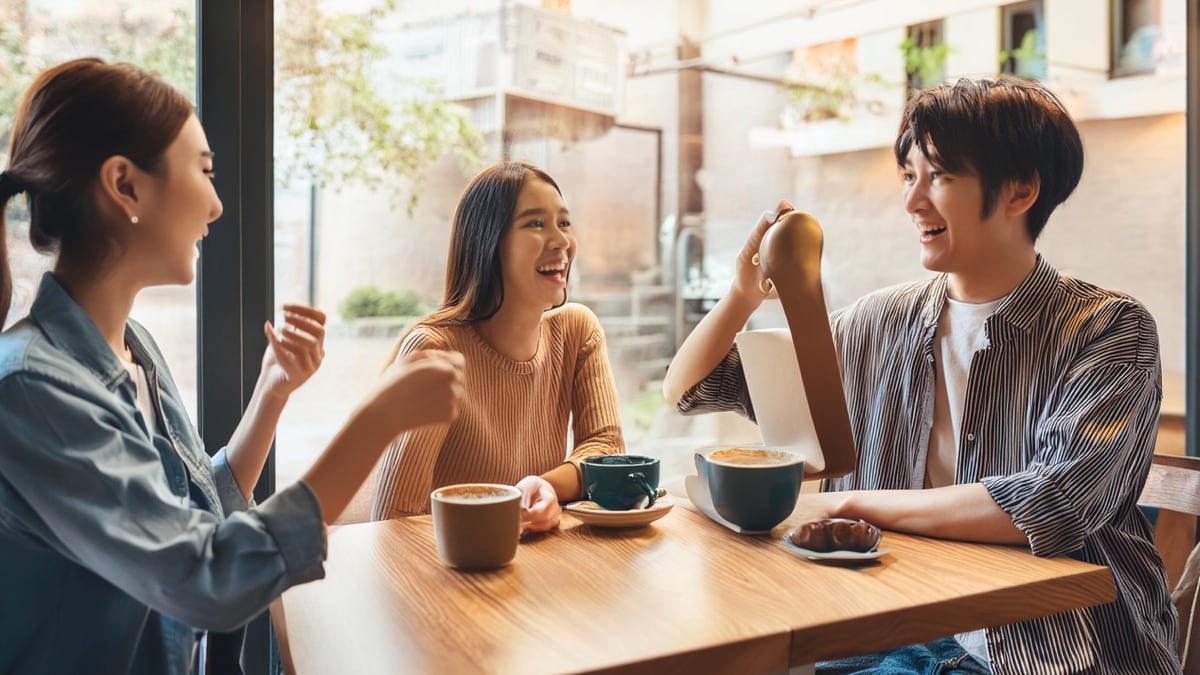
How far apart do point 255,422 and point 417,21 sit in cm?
219

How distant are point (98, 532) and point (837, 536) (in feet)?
2.75

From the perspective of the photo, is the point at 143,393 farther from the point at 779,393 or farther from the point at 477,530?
the point at 779,393

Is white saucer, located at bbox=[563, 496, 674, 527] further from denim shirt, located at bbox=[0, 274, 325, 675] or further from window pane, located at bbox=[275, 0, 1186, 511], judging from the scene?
window pane, located at bbox=[275, 0, 1186, 511]

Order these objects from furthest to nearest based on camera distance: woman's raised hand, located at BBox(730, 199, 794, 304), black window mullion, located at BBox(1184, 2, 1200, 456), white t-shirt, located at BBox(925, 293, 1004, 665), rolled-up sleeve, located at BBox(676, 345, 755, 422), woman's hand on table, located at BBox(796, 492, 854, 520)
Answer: black window mullion, located at BBox(1184, 2, 1200, 456) < rolled-up sleeve, located at BBox(676, 345, 755, 422) < white t-shirt, located at BBox(925, 293, 1004, 665) < woman's raised hand, located at BBox(730, 199, 794, 304) < woman's hand on table, located at BBox(796, 492, 854, 520)

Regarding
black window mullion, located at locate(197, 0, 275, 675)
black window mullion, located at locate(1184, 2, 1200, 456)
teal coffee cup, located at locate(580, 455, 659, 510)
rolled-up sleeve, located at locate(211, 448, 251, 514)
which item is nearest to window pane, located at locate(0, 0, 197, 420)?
black window mullion, located at locate(197, 0, 275, 675)

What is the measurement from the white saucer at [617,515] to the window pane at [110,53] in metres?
0.97

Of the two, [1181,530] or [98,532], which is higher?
[98,532]

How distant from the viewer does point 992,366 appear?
154 cm

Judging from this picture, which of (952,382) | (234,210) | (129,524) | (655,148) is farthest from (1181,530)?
(655,148)

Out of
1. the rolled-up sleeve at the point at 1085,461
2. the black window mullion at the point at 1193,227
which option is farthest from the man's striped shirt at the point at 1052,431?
the black window mullion at the point at 1193,227

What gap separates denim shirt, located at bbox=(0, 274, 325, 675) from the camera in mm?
815

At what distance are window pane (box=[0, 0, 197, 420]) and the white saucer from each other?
3.18 ft

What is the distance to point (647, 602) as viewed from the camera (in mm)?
979

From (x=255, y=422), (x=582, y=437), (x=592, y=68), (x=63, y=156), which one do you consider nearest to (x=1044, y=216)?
(x=582, y=437)
